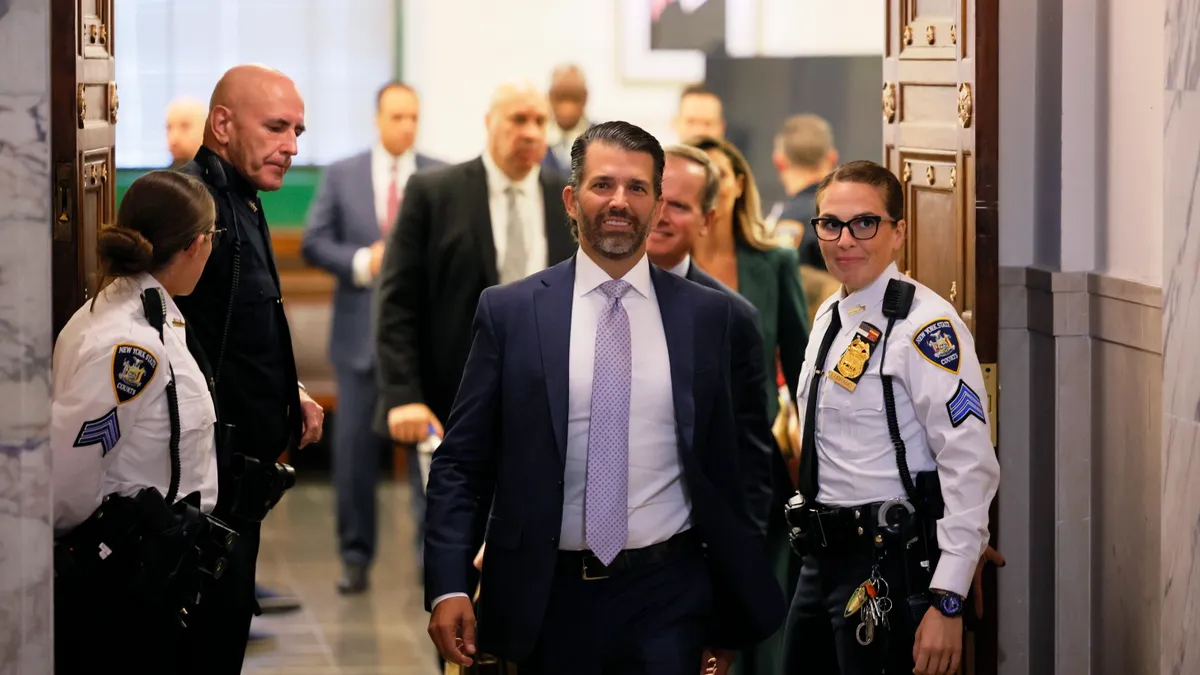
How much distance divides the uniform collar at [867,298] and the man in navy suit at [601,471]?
43 cm

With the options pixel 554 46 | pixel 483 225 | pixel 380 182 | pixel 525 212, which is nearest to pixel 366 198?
pixel 380 182

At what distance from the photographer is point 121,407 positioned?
3.06 meters

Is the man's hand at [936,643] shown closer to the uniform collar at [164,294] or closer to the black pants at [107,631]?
the black pants at [107,631]

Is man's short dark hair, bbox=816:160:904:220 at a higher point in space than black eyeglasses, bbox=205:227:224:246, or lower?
higher

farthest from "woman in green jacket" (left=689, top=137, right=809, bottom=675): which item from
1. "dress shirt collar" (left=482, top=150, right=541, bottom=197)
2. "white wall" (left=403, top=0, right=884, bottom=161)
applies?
"white wall" (left=403, top=0, right=884, bottom=161)

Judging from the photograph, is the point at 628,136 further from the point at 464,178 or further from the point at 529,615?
the point at 464,178

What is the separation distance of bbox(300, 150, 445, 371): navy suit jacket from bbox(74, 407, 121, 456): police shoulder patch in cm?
430

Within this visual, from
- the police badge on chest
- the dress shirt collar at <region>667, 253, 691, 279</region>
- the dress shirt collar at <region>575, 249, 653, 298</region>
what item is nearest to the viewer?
the dress shirt collar at <region>575, 249, 653, 298</region>

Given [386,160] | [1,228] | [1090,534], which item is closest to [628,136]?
[1,228]

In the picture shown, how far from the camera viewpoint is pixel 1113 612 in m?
3.96

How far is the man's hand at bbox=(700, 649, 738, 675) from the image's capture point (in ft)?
9.84

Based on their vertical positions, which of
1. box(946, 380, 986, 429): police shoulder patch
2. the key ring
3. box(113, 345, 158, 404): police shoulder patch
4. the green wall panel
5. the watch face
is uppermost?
the green wall panel

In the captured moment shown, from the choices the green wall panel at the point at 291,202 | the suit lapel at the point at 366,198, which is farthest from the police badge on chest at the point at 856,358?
the green wall panel at the point at 291,202

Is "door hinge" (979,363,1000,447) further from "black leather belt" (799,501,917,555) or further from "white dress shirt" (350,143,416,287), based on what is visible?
"white dress shirt" (350,143,416,287)
